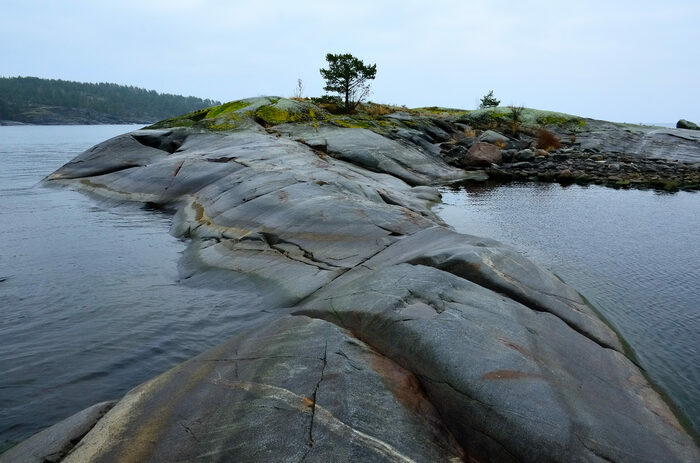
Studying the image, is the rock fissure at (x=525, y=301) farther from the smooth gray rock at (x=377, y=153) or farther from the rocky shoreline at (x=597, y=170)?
the rocky shoreline at (x=597, y=170)

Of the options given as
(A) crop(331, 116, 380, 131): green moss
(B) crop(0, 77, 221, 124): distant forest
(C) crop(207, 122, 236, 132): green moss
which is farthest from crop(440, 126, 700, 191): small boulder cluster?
(B) crop(0, 77, 221, 124): distant forest

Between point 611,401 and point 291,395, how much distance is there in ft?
10.9

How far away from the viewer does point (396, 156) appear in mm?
24812

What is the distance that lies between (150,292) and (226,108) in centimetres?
2271

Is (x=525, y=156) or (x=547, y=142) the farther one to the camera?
(x=547, y=142)

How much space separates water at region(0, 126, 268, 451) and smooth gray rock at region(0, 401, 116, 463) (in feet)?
1.90

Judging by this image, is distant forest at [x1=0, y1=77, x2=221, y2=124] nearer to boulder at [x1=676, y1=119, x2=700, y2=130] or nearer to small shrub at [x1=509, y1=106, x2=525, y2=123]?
small shrub at [x1=509, y1=106, x2=525, y2=123]

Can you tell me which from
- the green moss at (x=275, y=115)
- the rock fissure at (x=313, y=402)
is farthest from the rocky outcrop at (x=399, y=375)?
the green moss at (x=275, y=115)

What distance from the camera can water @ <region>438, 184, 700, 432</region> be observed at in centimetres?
714

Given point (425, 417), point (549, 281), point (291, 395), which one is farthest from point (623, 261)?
point (291, 395)

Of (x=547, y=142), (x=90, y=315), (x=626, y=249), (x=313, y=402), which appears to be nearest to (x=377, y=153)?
(x=626, y=249)

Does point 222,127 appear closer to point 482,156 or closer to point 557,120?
point 482,156

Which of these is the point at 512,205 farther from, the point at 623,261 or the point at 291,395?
the point at 291,395

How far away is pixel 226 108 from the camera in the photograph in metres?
29.5
